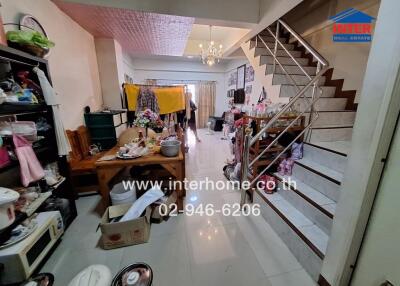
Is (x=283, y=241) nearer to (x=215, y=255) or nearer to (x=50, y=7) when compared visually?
(x=215, y=255)

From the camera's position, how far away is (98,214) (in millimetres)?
1973

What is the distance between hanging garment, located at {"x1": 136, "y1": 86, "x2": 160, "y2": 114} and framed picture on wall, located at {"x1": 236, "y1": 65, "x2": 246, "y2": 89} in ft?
12.0

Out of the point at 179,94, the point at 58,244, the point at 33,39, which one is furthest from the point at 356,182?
the point at 179,94

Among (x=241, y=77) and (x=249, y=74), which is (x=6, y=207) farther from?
(x=241, y=77)

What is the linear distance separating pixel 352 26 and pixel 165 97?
11.4 ft

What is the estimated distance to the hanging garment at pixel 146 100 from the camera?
143 inches

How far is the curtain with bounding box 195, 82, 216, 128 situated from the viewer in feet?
24.4

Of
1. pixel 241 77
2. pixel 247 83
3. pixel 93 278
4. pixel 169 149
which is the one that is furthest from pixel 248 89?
pixel 93 278

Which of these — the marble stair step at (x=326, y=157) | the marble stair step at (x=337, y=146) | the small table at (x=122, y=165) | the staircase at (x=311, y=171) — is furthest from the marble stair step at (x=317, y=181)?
the small table at (x=122, y=165)

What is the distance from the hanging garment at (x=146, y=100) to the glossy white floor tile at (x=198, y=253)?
2244 millimetres

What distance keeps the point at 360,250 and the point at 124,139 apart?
256 cm

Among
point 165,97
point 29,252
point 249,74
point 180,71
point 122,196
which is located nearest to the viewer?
point 29,252

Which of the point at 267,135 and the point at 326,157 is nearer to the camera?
the point at 326,157

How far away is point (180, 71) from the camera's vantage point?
23.1 feet
